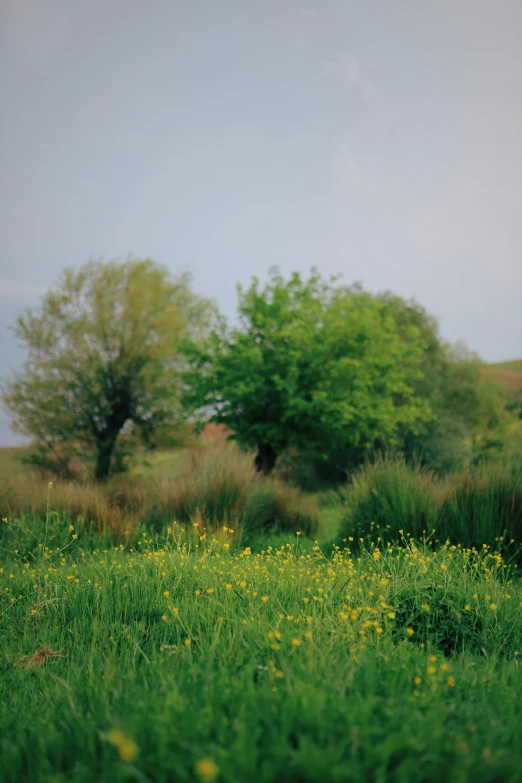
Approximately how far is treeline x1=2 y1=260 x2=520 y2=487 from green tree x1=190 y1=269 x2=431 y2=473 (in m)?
0.05

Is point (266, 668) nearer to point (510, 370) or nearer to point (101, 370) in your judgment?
point (101, 370)

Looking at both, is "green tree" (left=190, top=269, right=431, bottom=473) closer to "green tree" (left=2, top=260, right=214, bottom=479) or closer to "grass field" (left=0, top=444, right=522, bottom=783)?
"green tree" (left=2, top=260, right=214, bottom=479)

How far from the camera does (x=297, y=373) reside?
1772 centimetres

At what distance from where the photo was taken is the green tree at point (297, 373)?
18.0 metres

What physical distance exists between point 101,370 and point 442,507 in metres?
16.3

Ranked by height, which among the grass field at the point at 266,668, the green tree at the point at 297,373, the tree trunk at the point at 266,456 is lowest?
the tree trunk at the point at 266,456

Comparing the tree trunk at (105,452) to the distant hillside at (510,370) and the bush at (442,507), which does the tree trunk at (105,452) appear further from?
the distant hillside at (510,370)

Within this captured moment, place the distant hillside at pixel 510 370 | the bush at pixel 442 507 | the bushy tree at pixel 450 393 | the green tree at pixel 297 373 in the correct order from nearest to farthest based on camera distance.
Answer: the bush at pixel 442 507 → the green tree at pixel 297 373 → the bushy tree at pixel 450 393 → the distant hillside at pixel 510 370

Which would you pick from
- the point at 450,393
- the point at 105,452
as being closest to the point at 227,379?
the point at 105,452

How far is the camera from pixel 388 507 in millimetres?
7832

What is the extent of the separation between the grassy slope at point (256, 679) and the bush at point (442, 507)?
7.85 feet

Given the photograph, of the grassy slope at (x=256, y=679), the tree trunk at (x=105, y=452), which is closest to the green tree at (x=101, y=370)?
the tree trunk at (x=105, y=452)

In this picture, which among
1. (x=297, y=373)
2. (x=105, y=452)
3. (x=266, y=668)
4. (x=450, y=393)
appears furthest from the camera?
(x=450, y=393)

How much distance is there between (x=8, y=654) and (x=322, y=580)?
7.79 feet
